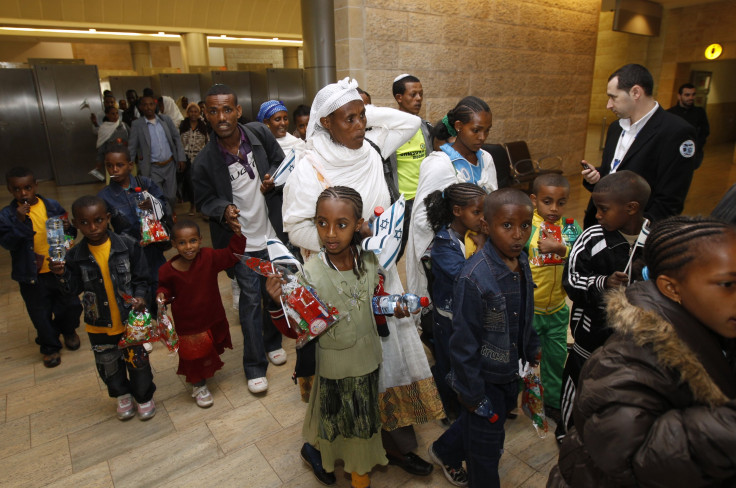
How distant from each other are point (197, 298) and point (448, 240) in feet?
4.86

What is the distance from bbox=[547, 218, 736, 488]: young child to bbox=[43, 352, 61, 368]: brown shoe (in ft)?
11.5

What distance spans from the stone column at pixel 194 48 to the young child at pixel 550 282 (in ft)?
46.4

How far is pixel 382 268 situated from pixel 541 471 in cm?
127

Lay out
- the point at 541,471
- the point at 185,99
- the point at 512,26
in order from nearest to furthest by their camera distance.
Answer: the point at 541,471 → the point at 512,26 → the point at 185,99

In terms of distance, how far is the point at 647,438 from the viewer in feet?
3.12

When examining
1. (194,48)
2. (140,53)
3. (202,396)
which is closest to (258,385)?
(202,396)

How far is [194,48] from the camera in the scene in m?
14.2

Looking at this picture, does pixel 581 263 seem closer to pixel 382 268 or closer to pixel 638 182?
pixel 638 182

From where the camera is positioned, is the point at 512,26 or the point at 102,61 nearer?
the point at 512,26

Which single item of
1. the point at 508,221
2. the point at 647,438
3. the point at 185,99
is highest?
the point at 185,99

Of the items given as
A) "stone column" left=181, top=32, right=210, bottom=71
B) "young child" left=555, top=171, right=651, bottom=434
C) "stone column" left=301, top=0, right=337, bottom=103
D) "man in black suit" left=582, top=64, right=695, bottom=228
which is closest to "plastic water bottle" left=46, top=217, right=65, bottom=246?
"young child" left=555, top=171, right=651, bottom=434

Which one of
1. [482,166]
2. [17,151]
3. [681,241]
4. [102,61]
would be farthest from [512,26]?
[102,61]

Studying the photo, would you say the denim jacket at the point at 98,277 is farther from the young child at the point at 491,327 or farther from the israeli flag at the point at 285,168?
the young child at the point at 491,327

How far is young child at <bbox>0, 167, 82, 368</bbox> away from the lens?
2959mm
